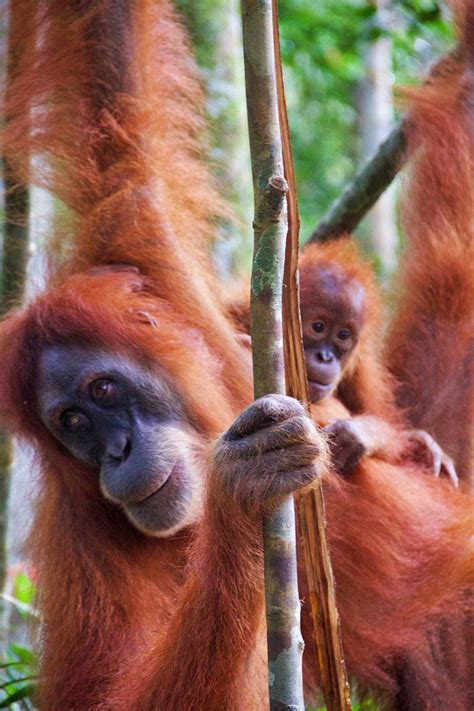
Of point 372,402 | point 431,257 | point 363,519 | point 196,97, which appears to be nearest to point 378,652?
point 363,519

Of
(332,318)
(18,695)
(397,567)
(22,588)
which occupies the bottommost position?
(18,695)

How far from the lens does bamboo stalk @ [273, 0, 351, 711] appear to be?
2061 millimetres

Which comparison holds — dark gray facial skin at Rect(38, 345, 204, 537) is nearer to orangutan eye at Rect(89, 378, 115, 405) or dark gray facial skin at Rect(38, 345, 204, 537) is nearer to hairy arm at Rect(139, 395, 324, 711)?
orangutan eye at Rect(89, 378, 115, 405)

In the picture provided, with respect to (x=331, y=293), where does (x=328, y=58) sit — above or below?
above

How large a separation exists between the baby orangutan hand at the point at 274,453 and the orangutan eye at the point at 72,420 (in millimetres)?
746

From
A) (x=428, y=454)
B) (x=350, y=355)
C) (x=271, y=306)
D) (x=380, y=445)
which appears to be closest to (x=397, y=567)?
(x=380, y=445)

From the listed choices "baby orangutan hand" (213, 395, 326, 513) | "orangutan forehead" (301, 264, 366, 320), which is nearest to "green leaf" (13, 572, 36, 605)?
"orangutan forehead" (301, 264, 366, 320)

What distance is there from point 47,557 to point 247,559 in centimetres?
91

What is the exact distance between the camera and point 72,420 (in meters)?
2.84

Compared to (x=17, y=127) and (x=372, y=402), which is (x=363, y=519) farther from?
(x=17, y=127)

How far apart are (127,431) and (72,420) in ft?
0.55

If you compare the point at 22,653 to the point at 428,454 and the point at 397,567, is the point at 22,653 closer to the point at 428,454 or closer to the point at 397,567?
the point at 397,567

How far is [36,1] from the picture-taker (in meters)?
3.38

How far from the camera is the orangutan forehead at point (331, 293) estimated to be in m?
3.73
